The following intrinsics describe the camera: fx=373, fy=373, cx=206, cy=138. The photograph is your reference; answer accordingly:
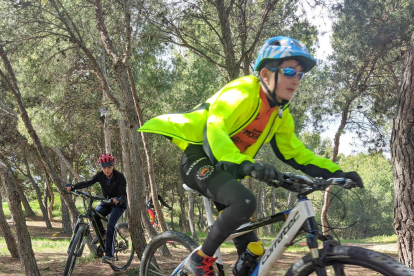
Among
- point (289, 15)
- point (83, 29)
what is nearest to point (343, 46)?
point (289, 15)

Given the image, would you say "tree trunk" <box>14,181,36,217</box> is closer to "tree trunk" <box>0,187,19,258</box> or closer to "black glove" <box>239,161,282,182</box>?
"tree trunk" <box>0,187,19,258</box>

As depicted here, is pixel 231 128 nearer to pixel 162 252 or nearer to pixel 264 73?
pixel 264 73

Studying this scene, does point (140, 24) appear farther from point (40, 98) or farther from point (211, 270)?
point (211, 270)

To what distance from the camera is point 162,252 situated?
11.8 feet

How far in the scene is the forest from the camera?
633 cm

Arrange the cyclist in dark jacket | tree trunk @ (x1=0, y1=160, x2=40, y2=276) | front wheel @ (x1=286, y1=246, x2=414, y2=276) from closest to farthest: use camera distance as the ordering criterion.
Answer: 1. front wheel @ (x1=286, y1=246, x2=414, y2=276)
2. tree trunk @ (x1=0, y1=160, x2=40, y2=276)
3. the cyclist in dark jacket

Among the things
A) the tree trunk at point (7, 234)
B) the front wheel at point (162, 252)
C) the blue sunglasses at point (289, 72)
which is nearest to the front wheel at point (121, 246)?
the front wheel at point (162, 252)

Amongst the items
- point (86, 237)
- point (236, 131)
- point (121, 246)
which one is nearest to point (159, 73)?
point (121, 246)

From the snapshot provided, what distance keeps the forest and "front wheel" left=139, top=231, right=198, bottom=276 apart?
1396 mm

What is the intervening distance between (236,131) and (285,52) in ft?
2.11

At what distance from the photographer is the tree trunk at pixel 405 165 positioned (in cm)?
412

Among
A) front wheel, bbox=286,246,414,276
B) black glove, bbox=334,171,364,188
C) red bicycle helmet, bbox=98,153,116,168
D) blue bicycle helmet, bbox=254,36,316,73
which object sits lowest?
front wheel, bbox=286,246,414,276

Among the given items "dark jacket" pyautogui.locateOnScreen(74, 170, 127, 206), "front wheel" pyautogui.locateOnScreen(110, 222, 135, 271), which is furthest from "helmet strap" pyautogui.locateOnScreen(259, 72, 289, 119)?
"front wheel" pyautogui.locateOnScreen(110, 222, 135, 271)

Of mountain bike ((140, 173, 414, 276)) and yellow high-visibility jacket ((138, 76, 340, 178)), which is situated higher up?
yellow high-visibility jacket ((138, 76, 340, 178))
